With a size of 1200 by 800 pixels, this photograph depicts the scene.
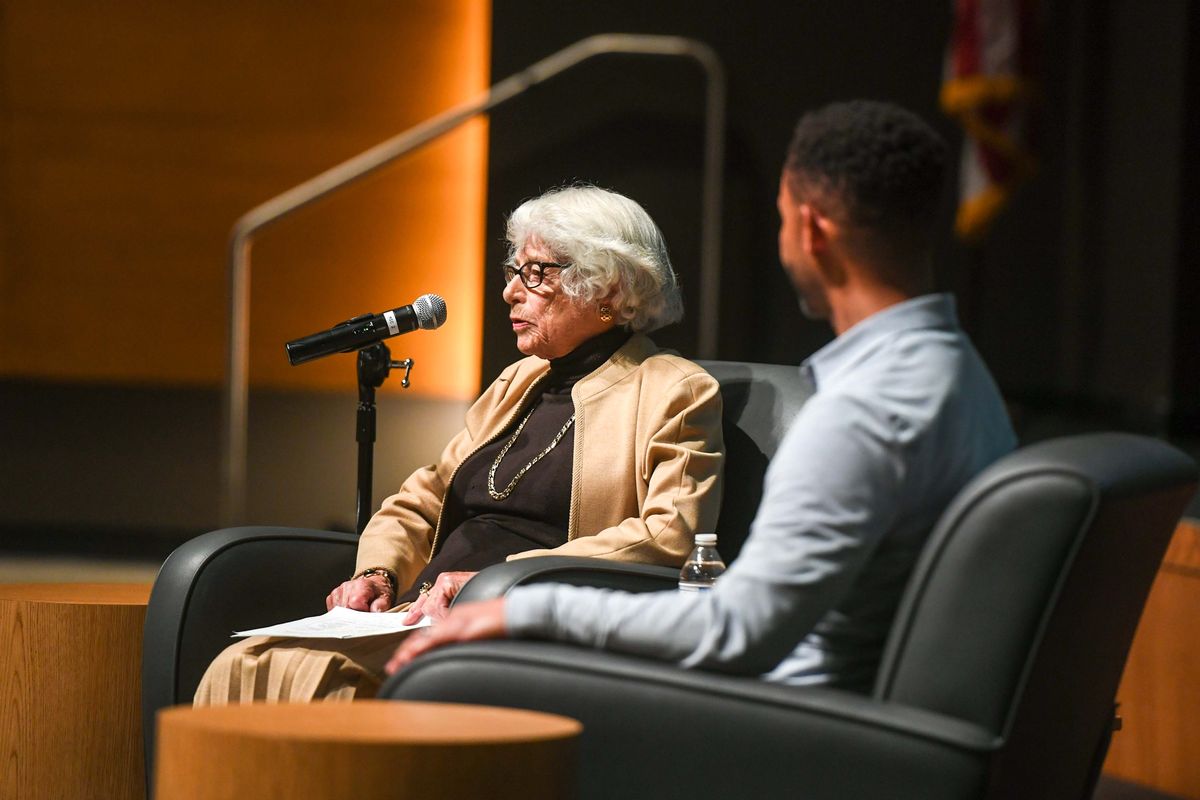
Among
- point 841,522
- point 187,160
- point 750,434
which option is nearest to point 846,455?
point 841,522

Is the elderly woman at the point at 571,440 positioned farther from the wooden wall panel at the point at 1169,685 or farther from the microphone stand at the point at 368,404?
the wooden wall panel at the point at 1169,685

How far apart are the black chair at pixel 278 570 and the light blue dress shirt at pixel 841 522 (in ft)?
1.75

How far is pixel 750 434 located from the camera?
2.75m

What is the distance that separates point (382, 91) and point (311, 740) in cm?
461

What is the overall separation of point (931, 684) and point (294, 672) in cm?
109

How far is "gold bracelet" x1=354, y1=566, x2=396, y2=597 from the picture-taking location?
2693 millimetres

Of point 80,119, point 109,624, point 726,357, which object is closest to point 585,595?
point 109,624

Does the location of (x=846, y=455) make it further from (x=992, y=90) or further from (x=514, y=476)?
(x=992, y=90)

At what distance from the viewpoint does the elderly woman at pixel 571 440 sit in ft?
8.45

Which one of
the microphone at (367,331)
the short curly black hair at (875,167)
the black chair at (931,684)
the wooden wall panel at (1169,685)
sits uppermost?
the short curly black hair at (875,167)

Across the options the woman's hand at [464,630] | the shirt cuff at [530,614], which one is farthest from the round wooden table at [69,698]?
the shirt cuff at [530,614]

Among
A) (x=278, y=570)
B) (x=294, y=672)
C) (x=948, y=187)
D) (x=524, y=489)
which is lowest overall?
(x=294, y=672)

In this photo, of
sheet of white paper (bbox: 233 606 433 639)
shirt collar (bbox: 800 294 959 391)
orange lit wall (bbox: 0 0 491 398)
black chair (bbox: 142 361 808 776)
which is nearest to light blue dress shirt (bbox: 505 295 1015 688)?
shirt collar (bbox: 800 294 959 391)

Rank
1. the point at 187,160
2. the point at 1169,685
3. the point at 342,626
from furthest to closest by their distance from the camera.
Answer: the point at 187,160 → the point at 1169,685 → the point at 342,626
